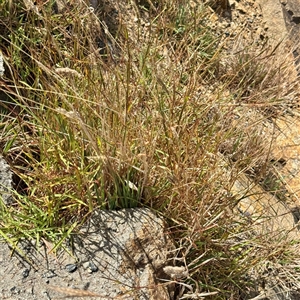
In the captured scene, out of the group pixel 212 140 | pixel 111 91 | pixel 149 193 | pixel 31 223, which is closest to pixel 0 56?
pixel 111 91

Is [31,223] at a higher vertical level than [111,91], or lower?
lower

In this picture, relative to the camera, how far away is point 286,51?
379cm

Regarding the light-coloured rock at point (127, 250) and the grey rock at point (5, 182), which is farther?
the grey rock at point (5, 182)

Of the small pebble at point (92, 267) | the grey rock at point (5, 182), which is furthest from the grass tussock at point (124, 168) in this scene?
the small pebble at point (92, 267)

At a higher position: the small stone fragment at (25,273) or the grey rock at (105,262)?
the grey rock at (105,262)

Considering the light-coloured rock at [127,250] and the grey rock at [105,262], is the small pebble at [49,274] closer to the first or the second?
the grey rock at [105,262]

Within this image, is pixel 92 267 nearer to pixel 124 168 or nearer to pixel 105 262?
pixel 105 262

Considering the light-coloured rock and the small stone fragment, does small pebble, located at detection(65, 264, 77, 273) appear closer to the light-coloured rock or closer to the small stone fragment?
the light-coloured rock

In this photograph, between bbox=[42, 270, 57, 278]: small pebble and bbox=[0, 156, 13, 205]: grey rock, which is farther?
bbox=[0, 156, 13, 205]: grey rock

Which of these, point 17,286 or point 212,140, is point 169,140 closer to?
point 212,140

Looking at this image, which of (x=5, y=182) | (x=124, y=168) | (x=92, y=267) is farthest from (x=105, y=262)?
(x=5, y=182)

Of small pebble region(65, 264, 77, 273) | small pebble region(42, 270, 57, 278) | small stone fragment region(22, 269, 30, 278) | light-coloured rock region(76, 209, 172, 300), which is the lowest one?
small stone fragment region(22, 269, 30, 278)

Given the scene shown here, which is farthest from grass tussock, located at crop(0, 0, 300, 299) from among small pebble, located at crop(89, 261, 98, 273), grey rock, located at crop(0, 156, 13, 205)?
small pebble, located at crop(89, 261, 98, 273)

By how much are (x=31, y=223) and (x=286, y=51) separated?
9.20 feet
